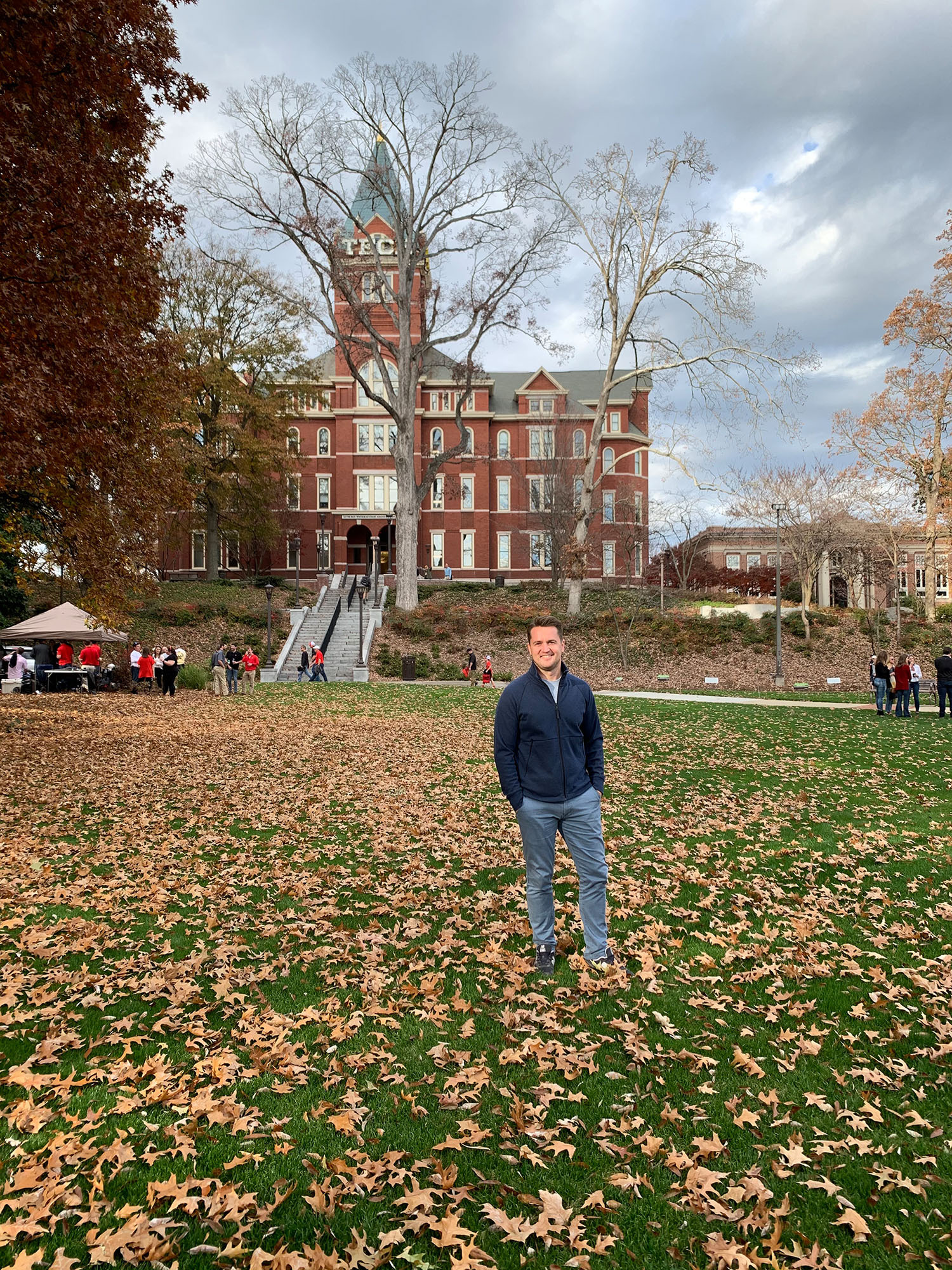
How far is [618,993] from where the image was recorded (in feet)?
16.5

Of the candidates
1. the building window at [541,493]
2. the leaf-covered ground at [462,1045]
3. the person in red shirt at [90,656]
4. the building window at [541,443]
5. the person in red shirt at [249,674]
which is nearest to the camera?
the leaf-covered ground at [462,1045]

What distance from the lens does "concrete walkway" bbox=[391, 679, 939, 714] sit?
2319 cm

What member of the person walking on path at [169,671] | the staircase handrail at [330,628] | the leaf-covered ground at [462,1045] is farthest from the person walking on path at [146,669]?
the leaf-covered ground at [462,1045]

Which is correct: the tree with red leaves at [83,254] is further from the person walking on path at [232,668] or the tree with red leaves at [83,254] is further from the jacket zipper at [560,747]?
the person walking on path at [232,668]

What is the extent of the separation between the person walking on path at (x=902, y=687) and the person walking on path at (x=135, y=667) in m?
22.7

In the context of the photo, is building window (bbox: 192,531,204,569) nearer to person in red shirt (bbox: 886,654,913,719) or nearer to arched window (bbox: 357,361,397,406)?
arched window (bbox: 357,361,397,406)

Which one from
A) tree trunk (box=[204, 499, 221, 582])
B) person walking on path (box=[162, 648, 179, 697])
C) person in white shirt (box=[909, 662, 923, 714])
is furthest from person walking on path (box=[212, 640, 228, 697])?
tree trunk (box=[204, 499, 221, 582])

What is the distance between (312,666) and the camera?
32.2m

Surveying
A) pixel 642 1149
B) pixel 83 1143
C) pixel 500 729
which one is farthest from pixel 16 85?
pixel 642 1149

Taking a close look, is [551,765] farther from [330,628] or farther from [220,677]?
[330,628]

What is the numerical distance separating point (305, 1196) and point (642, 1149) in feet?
4.50

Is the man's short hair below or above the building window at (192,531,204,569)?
below

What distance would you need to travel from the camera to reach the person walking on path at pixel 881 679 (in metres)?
21.4

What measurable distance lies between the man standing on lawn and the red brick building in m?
48.3
